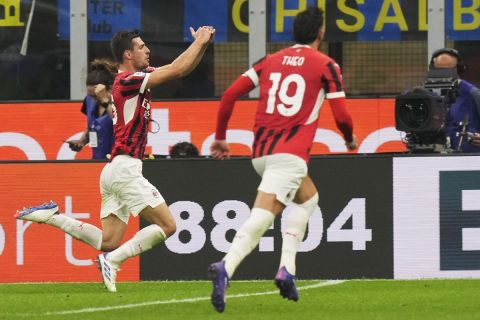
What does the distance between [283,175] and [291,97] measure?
0.53m

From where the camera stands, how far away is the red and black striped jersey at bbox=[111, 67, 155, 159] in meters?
11.7

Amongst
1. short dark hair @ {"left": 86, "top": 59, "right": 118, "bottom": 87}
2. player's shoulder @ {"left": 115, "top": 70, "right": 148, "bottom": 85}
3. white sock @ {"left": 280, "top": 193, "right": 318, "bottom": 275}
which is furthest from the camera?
short dark hair @ {"left": 86, "top": 59, "right": 118, "bottom": 87}

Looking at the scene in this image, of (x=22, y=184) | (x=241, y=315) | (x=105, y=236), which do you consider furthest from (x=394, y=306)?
(x=22, y=184)

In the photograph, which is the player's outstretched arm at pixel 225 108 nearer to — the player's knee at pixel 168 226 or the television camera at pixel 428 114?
the player's knee at pixel 168 226

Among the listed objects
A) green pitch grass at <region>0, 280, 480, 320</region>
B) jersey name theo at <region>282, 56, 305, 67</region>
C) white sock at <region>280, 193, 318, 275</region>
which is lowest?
green pitch grass at <region>0, 280, 480, 320</region>

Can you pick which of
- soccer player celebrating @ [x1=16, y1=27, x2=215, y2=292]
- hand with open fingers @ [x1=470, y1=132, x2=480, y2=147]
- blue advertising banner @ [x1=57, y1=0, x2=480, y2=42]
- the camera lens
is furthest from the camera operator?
soccer player celebrating @ [x1=16, y1=27, x2=215, y2=292]

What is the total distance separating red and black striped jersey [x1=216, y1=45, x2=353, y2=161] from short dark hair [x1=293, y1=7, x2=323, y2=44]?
111 millimetres

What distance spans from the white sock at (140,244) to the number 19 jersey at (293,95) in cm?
199

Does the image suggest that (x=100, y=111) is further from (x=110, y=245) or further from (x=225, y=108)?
(x=225, y=108)

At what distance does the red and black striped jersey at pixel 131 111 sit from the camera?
11711 mm

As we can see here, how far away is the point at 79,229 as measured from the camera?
12.5 meters

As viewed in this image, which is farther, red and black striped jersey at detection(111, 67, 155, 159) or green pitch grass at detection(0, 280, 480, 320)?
red and black striped jersey at detection(111, 67, 155, 159)

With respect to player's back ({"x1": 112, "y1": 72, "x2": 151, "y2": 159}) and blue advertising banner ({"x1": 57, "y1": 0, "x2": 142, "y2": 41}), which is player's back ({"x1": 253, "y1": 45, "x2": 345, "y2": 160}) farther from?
blue advertising banner ({"x1": 57, "y1": 0, "x2": 142, "y2": 41})

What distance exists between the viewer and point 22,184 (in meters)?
13.6
